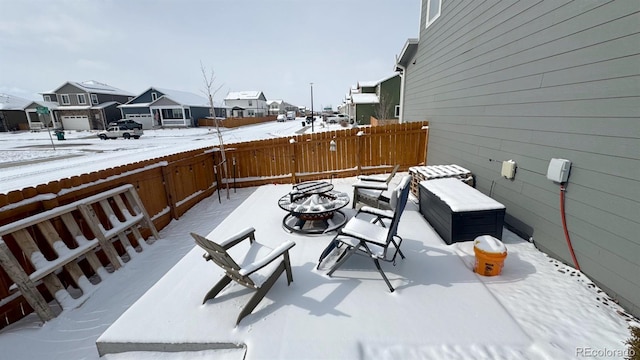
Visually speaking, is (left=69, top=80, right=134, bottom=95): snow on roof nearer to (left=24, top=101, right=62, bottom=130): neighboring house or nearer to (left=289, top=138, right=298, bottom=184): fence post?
(left=24, top=101, right=62, bottom=130): neighboring house

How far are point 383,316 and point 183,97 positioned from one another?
3460 cm

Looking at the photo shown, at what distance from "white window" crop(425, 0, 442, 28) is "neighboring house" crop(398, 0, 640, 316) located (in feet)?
4.03

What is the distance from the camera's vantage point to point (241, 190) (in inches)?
272

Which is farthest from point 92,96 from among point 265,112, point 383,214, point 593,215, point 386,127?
point 593,215

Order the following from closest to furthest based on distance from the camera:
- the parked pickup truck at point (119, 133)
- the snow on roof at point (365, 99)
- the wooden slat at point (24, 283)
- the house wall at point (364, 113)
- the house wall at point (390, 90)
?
the wooden slat at point (24, 283) → the parked pickup truck at point (119, 133) → the house wall at point (390, 90) → the snow on roof at point (365, 99) → the house wall at point (364, 113)

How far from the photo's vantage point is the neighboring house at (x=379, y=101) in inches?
971

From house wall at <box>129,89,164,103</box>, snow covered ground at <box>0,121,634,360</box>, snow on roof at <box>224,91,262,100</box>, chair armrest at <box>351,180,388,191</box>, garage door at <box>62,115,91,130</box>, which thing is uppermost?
snow on roof at <box>224,91,262,100</box>

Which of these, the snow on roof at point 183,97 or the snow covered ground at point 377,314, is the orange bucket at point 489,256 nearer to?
the snow covered ground at point 377,314

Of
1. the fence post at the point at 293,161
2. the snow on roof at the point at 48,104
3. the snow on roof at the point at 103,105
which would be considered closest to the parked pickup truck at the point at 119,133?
the snow on roof at the point at 103,105

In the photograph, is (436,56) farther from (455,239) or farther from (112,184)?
(112,184)

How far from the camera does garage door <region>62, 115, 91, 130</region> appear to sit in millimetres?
28125

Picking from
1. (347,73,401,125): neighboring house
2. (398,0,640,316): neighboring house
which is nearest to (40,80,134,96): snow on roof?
(347,73,401,125): neighboring house

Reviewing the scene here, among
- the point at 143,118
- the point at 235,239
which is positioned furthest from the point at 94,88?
the point at 235,239

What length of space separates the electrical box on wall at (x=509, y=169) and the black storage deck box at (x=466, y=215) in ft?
1.64
